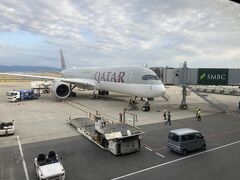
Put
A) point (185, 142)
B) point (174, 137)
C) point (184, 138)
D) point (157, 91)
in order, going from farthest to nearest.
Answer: point (157, 91) < point (174, 137) < point (184, 138) < point (185, 142)

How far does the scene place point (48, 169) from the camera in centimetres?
1262

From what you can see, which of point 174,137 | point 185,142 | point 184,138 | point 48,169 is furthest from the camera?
point 174,137

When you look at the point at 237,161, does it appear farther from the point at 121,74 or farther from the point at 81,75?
the point at 81,75

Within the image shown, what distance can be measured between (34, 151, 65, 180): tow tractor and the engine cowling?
27110 mm

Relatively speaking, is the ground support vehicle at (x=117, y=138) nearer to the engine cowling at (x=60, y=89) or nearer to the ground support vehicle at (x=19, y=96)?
the engine cowling at (x=60, y=89)

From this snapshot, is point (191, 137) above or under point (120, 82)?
under

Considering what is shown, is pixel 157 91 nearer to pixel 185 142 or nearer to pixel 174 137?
pixel 174 137

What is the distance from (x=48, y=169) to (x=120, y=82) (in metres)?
24.2

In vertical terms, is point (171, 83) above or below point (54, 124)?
above

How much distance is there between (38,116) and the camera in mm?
28609

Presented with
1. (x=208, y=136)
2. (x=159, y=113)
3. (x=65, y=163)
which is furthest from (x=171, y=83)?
(x=65, y=163)

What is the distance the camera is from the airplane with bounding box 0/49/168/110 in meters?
31.1

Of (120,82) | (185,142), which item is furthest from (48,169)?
(120,82)

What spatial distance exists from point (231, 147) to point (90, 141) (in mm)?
10260
